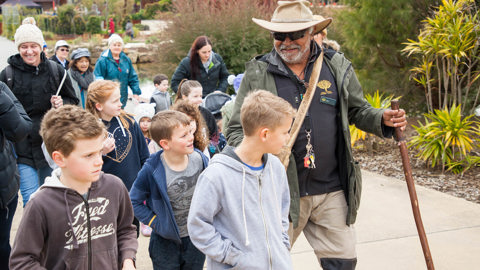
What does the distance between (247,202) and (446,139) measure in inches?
206

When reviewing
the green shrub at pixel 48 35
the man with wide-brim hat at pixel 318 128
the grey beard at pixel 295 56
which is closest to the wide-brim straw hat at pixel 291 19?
the man with wide-brim hat at pixel 318 128

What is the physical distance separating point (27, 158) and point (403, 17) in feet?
23.8

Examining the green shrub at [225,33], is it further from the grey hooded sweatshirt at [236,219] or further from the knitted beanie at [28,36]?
the grey hooded sweatshirt at [236,219]

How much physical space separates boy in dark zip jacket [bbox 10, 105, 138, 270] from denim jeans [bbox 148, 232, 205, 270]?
836 mm

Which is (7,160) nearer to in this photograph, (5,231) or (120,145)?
(5,231)

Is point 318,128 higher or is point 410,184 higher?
point 318,128

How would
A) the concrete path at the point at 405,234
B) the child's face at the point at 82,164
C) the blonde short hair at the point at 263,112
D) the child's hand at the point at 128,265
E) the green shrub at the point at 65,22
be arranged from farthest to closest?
the green shrub at the point at 65,22 < the concrete path at the point at 405,234 < the blonde short hair at the point at 263,112 < the child's hand at the point at 128,265 < the child's face at the point at 82,164

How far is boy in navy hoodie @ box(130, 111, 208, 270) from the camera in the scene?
335 cm

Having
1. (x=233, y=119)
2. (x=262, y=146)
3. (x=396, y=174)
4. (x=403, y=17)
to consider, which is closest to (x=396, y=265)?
(x=233, y=119)

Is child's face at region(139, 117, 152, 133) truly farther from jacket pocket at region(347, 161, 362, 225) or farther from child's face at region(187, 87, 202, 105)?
jacket pocket at region(347, 161, 362, 225)

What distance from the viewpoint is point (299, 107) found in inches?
130

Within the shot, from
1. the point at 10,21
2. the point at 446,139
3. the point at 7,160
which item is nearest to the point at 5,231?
the point at 7,160

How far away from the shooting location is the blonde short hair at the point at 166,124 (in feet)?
11.3

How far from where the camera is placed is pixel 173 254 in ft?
11.1
